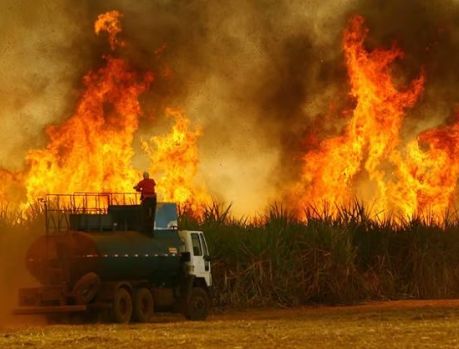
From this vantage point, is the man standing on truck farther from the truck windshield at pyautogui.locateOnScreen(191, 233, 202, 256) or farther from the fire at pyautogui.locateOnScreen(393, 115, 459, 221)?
the fire at pyautogui.locateOnScreen(393, 115, 459, 221)

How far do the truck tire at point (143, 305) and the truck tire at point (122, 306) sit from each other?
0.23 m

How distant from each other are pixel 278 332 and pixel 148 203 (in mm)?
7270

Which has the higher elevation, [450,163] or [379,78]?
[379,78]

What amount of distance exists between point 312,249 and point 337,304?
1.76 metres

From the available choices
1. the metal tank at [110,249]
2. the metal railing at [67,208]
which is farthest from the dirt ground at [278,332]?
the metal railing at [67,208]

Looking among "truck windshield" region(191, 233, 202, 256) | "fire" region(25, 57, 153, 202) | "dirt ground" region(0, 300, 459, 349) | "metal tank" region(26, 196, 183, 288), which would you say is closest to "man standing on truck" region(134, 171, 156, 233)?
"metal tank" region(26, 196, 183, 288)

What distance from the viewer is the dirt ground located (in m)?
20.8

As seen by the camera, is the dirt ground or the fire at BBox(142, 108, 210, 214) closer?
the dirt ground

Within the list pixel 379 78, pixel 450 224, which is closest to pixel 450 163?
pixel 379 78

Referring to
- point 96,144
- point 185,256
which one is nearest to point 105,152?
point 96,144

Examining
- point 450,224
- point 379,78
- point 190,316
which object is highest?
point 379,78

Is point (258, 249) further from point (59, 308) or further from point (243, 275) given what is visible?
point (59, 308)

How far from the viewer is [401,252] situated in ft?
125

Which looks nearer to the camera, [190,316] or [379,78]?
[190,316]
